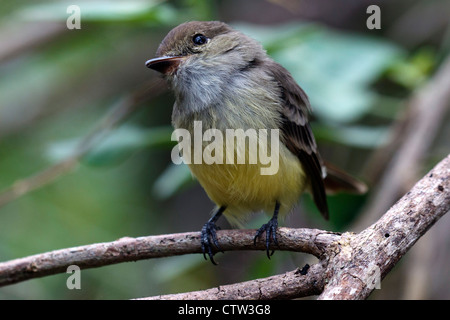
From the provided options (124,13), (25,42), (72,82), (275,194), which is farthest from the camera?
(72,82)

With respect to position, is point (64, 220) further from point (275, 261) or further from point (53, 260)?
point (53, 260)

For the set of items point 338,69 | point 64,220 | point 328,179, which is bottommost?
point 328,179

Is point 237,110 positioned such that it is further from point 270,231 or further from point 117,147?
point 117,147

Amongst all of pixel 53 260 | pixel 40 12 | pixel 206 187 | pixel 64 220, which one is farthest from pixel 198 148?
pixel 64 220

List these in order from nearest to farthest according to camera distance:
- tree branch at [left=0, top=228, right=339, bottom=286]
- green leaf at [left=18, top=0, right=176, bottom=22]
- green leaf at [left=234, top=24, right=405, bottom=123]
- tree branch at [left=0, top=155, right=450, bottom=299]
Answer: tree branch at [left=0, top=155, right=450, bottom=299]
tree branch at [left=0, top=228, right=339, bottom=286]
green leaf at [left=18, top=0, right=176, bottom=22]
green leaf at [left=234, top=24, right=405, bottom=123]

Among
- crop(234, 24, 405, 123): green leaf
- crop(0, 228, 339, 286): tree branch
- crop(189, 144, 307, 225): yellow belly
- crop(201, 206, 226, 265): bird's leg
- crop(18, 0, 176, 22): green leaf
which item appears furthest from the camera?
crop(234, 24, 405, 123): green leaf

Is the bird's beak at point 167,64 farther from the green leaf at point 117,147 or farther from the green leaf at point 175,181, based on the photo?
the green leaf at point 175,181

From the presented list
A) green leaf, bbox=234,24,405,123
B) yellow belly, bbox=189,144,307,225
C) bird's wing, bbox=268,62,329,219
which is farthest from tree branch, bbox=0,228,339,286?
green leaf, bbox=234,24,405,123

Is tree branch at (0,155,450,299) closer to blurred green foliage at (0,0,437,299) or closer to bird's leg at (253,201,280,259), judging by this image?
bird's leg at (253,201,280,259)
